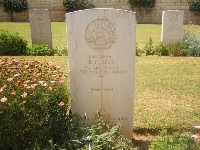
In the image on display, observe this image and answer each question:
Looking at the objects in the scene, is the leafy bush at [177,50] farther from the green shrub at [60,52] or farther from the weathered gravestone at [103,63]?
the weathered gravestone at [103,63]

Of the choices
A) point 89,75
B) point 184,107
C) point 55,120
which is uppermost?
point 89,75

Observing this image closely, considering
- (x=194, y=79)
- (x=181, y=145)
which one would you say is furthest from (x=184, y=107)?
(x=181, y=145)

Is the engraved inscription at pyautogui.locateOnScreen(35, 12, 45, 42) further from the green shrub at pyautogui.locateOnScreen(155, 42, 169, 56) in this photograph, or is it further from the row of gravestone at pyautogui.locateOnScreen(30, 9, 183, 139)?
the row of gravestone at pyautogui.locateOnScreen(30, 9, 183, 139)

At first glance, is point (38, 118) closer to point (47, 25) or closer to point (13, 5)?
point (47, 25)

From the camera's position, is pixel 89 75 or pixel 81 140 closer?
pixel 81 140

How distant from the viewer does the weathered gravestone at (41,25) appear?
1038cm

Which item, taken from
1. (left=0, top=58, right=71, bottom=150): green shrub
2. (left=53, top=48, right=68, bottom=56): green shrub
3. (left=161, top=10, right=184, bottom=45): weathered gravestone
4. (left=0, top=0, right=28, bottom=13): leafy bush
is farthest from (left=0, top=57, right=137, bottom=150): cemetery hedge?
(left=0, top=0, right=28, bottom=13): leafy bush

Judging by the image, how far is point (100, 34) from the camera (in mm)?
3475

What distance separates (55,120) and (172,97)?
3180 mm

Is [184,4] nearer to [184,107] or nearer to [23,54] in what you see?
[23,54]

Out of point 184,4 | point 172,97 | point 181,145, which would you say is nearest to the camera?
point 181,145

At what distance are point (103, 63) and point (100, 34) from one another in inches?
15.7

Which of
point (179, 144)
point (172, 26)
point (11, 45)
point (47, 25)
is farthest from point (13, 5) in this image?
point (179, 144)

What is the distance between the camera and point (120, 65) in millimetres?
3557
